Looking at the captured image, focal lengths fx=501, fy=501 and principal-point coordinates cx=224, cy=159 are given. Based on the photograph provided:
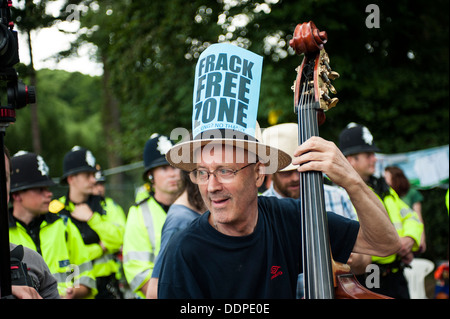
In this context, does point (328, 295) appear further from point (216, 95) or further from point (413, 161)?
point (413, 161)

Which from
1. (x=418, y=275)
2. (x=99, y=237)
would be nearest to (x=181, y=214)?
(x=99, y=237)

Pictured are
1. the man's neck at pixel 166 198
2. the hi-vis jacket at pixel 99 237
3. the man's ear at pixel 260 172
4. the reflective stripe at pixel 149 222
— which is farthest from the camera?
the hi-vis jacket at pixel 99 237

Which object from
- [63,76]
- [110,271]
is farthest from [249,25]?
[63,76]

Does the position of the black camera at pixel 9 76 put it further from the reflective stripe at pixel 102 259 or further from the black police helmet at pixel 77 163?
the black police helmet at pixel 77 163

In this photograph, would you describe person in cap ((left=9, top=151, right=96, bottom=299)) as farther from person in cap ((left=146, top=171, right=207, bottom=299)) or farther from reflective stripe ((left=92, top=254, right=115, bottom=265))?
person in cap ((left=146, top=171, right=207, bottom=299))

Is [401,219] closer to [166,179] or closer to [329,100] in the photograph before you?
[166,179]

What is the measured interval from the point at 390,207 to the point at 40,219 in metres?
3.28

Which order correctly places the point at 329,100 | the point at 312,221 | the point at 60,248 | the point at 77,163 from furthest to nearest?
the point at 77,163 < the point at 60,248 < the point at 329,100 < the point at 312,221

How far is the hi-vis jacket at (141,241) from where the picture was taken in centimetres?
403

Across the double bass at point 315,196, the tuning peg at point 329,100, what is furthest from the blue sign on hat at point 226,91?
the tuning peg at point 329,100

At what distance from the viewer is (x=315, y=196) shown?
6.49ft

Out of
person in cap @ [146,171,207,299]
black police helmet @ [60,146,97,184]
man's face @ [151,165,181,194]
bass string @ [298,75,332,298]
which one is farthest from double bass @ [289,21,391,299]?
black police helmet @ [60,146,97,184]

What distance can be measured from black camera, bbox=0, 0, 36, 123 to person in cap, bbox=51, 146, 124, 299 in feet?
8.78

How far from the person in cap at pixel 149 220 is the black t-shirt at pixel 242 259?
1691mm
